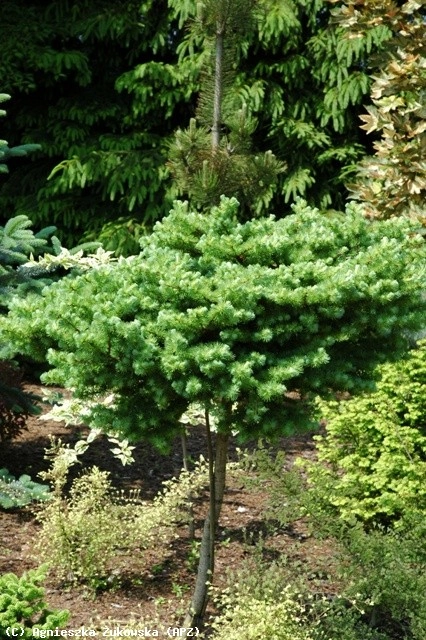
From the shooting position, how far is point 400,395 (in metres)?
5.00

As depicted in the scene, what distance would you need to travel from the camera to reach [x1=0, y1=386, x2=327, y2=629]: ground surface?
13.8 feet

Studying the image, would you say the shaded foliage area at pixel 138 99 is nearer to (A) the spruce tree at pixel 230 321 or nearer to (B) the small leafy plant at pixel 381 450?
(B) the small leafy plant at pixel 381 450

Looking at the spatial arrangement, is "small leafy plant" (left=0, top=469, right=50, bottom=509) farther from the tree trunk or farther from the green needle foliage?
the green needle foliage

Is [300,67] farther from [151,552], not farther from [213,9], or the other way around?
[151,552]

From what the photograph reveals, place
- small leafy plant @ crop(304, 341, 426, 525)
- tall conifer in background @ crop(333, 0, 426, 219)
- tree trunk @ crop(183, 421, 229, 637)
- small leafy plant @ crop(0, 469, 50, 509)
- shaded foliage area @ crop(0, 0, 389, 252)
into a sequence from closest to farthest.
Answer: tree trunk @ crop(183, 421, 229, 637) < small leafy plant @ crop(304, 341, 426, 525) < small leafy plant @ crop(0, 469, 50, 509) < tall conifer in background @ crop(333, 0, 426, 219) < shaded foliage area @ crop(0, 0, 389, 252)

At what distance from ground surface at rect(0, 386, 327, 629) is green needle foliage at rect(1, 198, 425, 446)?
1.05 m

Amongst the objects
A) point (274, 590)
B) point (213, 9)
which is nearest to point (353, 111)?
point (213, 9)

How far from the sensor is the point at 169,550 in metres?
4.83

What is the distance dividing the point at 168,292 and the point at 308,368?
0.56m

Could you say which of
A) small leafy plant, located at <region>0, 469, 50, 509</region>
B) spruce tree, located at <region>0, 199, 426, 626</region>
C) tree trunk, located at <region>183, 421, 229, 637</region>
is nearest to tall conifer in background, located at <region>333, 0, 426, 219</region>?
spruce tree, located at <region>0, 199, 426, 626</region>

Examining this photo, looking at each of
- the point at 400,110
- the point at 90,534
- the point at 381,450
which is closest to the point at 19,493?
the point at 90,534

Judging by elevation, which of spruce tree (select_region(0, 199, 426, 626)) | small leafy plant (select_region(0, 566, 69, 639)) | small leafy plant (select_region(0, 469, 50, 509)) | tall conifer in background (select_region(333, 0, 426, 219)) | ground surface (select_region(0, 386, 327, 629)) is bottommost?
ground surface (select_region(0, 386, 327, 629))

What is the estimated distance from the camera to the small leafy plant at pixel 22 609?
322cm

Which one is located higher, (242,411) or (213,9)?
(213,9)
